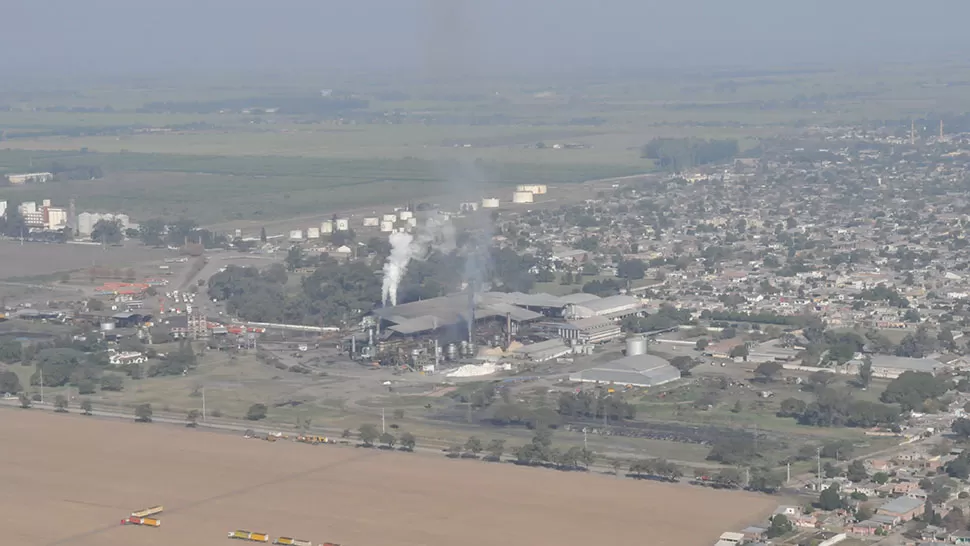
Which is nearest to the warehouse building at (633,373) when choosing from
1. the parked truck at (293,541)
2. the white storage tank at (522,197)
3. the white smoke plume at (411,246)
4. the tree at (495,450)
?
the tree at (495,450)

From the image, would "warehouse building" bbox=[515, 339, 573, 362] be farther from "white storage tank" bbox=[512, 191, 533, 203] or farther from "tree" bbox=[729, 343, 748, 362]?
"white storage tank" bbox=[512, 191, 533, 203]

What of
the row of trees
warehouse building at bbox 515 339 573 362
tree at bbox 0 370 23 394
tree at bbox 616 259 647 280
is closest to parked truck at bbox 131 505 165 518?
tree at bbox 0 370 23 394

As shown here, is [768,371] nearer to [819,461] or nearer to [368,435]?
[819,461]

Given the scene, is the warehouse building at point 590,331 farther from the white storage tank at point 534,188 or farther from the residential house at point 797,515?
the white storage tank at point 534,188

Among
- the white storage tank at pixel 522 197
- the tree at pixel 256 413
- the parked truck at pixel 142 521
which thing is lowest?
the tree at pixel 256 413

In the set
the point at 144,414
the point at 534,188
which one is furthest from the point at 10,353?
the point at 534,188

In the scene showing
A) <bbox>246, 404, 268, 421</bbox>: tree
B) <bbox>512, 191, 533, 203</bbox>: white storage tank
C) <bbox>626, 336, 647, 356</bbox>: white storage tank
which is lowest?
<bbox>246, 404, 268, 421</bbox>: tree
